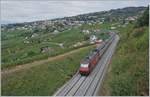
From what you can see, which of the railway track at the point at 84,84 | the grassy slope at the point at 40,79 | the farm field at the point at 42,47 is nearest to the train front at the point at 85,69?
the railway track at the point at 84,84

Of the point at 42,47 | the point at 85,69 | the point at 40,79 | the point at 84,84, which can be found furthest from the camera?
the point at 42,47

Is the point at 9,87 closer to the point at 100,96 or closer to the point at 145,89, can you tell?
the point at 100,96

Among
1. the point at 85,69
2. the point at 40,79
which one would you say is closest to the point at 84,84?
the point at 85,69

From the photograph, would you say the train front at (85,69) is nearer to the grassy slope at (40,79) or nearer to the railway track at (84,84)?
the railway track at (84,84)

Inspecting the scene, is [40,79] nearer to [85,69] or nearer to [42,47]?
[85,69]

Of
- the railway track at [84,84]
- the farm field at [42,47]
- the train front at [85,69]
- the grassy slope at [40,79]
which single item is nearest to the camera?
the railway track at [84,84]

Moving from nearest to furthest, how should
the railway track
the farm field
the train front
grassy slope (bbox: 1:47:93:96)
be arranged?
the railway track → grassy slope (bbox: 1:47:93:96) → the train front → the farm field

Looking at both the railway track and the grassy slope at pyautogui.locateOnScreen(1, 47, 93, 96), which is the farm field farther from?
the railway track

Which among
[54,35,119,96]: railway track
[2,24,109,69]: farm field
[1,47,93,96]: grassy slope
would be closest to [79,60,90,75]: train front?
[54,35,119,96]: railway track

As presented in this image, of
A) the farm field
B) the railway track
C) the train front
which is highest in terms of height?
the train front
